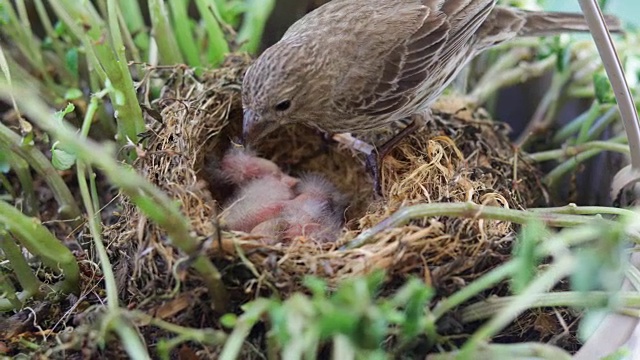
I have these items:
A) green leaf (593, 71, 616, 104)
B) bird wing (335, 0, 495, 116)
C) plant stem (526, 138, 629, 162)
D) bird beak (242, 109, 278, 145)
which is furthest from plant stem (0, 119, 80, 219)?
green leaf (593, 71, 616, 104)

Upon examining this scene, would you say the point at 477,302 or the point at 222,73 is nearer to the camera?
the point at 477,302

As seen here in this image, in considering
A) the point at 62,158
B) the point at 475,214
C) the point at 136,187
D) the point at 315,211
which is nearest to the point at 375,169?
the point at 315,211

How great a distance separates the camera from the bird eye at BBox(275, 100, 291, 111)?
161cm

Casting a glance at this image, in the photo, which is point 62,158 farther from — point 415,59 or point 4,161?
point 415,59

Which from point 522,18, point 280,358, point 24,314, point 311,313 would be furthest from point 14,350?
point 522,18

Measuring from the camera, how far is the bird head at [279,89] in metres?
1.59

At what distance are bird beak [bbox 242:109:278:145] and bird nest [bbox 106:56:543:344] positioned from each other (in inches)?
5.0

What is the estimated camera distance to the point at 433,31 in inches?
65.4

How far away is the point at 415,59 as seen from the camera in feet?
5.40

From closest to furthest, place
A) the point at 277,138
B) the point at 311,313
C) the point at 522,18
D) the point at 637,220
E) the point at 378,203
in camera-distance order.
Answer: the point at 311,313
the point at 637,220
the point at 378,203
the point at 522,18
the point at 277,138

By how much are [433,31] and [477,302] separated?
29.4 inches

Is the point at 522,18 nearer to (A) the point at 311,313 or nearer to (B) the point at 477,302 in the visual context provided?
(B) the point at 477,302

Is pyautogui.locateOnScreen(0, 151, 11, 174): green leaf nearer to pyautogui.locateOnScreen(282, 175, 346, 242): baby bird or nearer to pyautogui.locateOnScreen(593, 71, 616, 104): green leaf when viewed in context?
pyautogui.locateOnScreen(282, 175, 346, 242): baby bird

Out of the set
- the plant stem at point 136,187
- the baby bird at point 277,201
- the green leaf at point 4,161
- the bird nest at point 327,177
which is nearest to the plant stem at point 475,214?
the bird nest at point 327,177
